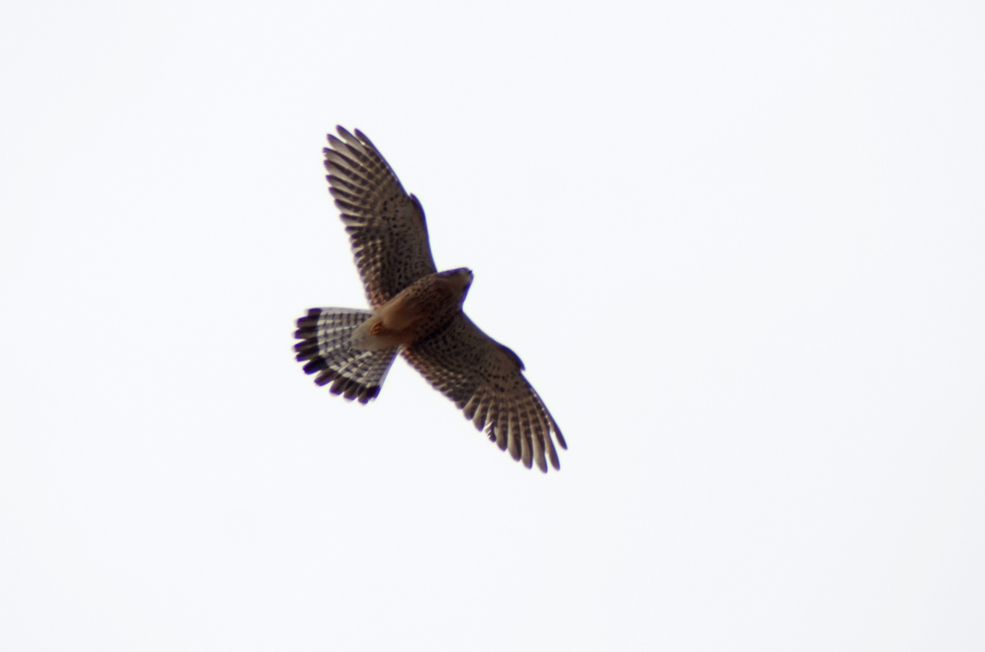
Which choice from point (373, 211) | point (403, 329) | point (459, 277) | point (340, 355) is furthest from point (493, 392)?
point (373, 211)

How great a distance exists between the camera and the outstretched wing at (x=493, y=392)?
36.6 ft

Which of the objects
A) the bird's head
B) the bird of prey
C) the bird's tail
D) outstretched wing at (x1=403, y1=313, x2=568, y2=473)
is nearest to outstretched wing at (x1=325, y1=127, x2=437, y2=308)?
the bird of prey

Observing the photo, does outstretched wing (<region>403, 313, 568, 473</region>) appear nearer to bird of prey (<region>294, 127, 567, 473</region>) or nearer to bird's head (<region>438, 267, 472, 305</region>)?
bird of prey (<region>294, 127, 567, 473</region>)

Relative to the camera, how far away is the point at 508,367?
11.2 meters

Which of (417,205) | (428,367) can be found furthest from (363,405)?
(417,205)

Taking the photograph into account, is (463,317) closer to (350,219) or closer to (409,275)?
(409,275)

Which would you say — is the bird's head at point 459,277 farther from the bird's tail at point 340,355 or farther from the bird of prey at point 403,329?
the bird's tail at point 340,355

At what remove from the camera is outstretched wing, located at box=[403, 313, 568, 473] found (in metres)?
11.1

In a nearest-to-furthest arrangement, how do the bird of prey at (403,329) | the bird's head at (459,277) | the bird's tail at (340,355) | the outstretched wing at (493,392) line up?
the bird's head at (459,277) < the bird of prey at (403,329) < the bird's tail at (340,355) < the outstretched wing at (493,392)

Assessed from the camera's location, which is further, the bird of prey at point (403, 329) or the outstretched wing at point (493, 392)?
the outstretched wing at point (493, 392)

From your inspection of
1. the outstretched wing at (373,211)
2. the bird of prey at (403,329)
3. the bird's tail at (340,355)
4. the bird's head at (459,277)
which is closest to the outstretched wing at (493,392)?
the bird of prey at (403,329)

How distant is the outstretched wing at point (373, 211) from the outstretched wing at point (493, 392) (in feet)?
3.29

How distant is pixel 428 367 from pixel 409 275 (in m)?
1.15

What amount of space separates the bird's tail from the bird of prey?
11mm
